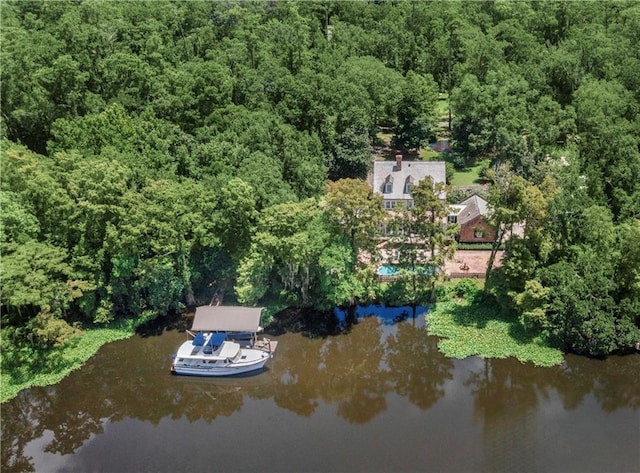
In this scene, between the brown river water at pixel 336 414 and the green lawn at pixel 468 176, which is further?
the green lawn at pixel 468 176

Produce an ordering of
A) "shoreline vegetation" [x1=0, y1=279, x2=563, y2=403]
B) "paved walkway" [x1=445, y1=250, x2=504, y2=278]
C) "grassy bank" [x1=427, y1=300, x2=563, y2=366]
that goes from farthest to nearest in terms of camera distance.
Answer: "paved walkway" [x1=445, y1=250, x2=504, y2=278] < "grassy bank" [x1=427, y1=300, x2=563, y2=366] < "shoreline vegetation" [x1=0, y1=279, x2=563, y2=403]

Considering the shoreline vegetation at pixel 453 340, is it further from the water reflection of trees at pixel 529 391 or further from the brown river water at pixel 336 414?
the water reflection of trees at pixel 529 391

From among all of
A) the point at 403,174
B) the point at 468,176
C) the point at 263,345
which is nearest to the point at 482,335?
the point at 263,345

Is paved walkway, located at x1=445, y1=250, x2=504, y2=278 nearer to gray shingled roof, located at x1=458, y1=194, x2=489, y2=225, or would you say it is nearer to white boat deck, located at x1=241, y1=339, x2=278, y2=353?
gray shingled roof, located at x1=458, y1=194, x2=489, y2=225

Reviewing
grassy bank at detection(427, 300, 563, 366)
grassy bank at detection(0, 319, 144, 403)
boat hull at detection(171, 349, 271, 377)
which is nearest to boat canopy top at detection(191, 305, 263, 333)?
boat hull at detection(171, 349, 271, 377)

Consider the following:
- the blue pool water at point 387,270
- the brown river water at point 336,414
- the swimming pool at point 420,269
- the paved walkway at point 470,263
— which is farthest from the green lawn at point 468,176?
the brown river water at point 336,414

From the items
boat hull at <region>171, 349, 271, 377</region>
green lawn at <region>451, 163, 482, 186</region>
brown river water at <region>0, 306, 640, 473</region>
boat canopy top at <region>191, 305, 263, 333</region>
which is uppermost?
green lawn at <region>451, 163, 482, 186</region>

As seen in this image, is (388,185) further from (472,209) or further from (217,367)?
(217,367)
